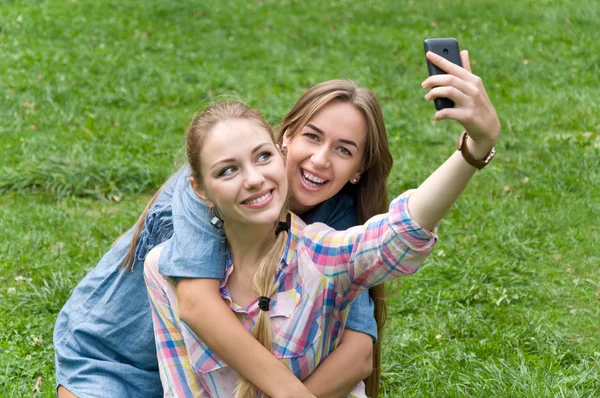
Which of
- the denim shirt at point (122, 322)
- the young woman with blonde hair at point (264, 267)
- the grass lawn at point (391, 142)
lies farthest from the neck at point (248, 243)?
the grass lawn at point (391, 142)

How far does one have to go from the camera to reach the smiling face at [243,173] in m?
2.61

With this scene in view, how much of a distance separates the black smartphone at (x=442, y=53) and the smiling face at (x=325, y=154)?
917 millimetres

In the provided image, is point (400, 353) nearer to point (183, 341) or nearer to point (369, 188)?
point (369, 188)

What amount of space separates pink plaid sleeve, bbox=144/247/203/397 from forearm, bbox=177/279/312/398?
0.52 ft

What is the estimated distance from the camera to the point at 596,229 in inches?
214

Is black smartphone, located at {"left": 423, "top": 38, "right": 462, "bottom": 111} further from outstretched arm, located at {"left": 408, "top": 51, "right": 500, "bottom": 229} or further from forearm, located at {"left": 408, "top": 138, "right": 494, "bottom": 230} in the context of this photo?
forearm, located at {"left": 408, "top": 138, "right": 494, "bottom": 230}

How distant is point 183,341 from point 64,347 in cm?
77

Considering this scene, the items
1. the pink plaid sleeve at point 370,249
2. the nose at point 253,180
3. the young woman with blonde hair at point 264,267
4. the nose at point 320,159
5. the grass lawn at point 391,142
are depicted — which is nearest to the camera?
the pink plaid sleeve at point 370,249

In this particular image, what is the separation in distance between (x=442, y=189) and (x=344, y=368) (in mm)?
846

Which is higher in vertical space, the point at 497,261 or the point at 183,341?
the point at 183,341

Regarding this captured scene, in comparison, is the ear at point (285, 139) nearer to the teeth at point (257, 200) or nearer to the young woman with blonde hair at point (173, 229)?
the young woman with blonde hair at point (173, 229)

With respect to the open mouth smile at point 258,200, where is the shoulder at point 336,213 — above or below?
below

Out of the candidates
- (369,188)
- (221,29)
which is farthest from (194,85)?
(369,188)

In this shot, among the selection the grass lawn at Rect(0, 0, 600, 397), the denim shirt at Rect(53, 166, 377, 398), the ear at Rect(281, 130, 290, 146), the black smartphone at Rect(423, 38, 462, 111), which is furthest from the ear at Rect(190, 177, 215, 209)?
the grass lawn at Rect(0, 0, 600, 397)
